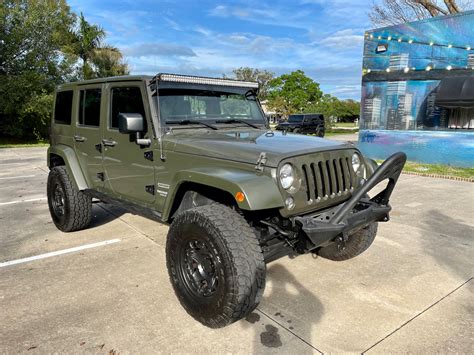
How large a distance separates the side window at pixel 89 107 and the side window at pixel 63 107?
1.10 ft

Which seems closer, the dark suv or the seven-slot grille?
the seven-slot grille

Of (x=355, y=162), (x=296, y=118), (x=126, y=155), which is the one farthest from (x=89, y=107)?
(x=296, y=118)

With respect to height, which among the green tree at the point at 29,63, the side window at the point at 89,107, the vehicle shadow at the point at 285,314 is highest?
the green tree at the point at 29,63

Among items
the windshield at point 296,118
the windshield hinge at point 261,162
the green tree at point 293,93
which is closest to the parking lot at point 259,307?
the windshield hinge at point 261,162

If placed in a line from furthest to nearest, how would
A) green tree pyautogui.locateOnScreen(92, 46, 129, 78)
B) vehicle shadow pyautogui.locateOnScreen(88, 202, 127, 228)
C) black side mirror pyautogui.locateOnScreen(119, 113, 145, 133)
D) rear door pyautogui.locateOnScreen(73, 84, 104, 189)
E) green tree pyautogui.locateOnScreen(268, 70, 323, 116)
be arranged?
green tree pyautogui.locateOnScreen(268, 70, 323, 116)
green tree pyautogui.locateOnScreen(92, 46, 129, 78)
vehicle shadow pyautogui.locateOnScreen(88, 202, 127, 228)
rear door pyautogui.locateOnScreen(73, 84, 104, 189)
black side mirror pyautogui.locateOnScreen(119, 113, 145, 133)

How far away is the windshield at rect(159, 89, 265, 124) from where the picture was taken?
3448mm

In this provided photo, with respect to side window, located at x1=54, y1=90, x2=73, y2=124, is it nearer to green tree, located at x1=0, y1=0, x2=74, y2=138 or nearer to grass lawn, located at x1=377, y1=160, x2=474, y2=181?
grass lawn, located at x1=377, y1=160, x2=474, y2=181

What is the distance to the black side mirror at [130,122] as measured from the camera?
3.14m

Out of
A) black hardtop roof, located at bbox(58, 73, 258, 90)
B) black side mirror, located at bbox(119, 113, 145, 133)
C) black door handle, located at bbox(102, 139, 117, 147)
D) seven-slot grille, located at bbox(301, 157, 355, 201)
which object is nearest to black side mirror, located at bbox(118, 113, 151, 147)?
black side mirror, located at bbox(119, 113, 145, 133)

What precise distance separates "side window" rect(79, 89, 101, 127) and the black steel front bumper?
2.70 meters

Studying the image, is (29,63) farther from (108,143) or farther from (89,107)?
(108,143)

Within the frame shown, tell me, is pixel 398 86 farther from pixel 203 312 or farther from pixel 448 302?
pixel 203 312

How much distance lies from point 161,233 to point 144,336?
224 cm

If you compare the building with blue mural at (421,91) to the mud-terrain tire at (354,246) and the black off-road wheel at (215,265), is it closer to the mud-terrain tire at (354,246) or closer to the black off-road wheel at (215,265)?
the mud-terrain tire at (354,246)
